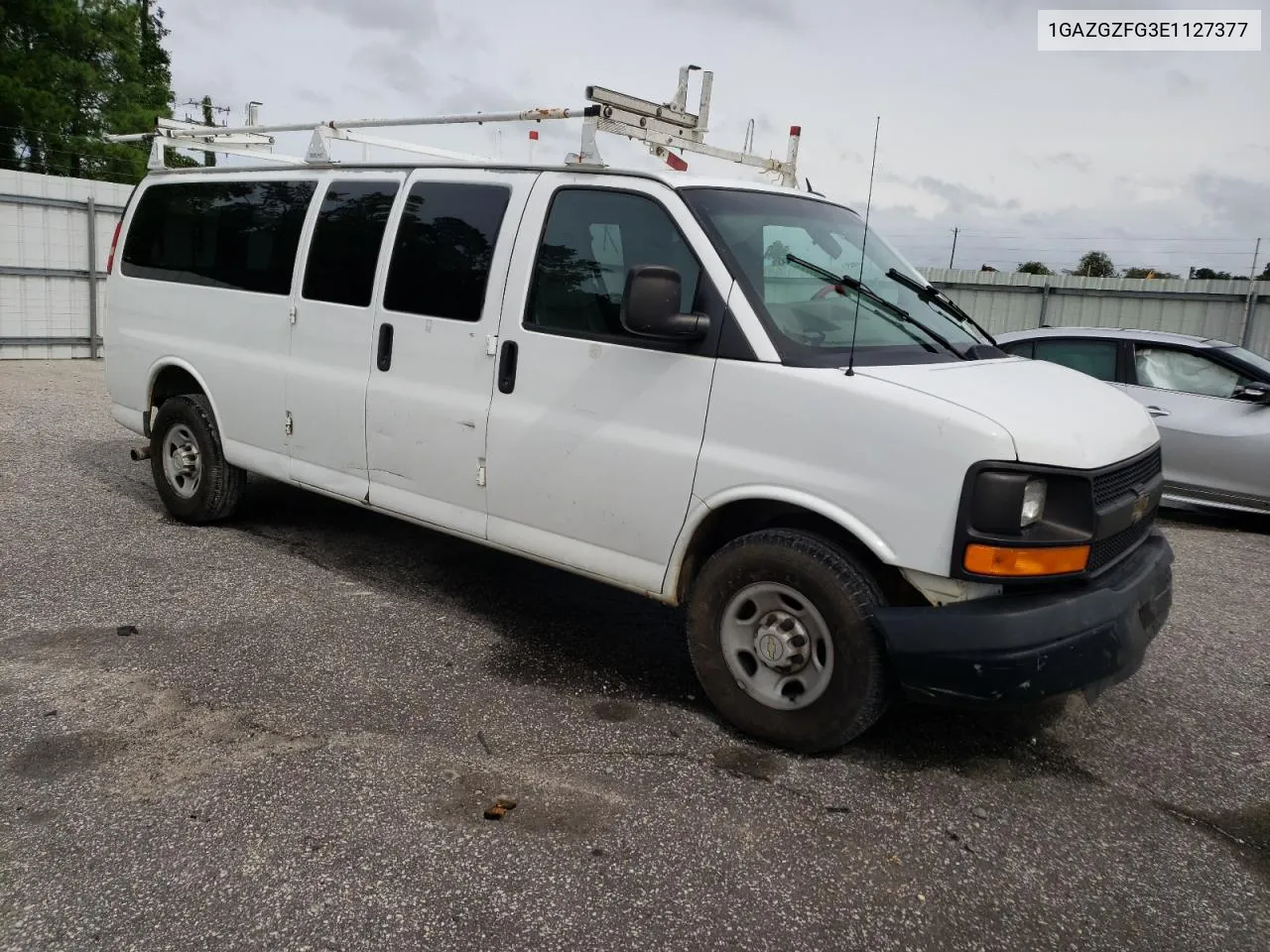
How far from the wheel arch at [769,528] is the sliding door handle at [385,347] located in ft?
5.90

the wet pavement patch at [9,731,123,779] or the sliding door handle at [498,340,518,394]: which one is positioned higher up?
the sliding door handle at [498,340,518,394]

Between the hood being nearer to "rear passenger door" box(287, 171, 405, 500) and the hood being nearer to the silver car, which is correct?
"rear passenger door" box(287, 171, 405, 500)

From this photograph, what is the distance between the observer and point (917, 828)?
328cm

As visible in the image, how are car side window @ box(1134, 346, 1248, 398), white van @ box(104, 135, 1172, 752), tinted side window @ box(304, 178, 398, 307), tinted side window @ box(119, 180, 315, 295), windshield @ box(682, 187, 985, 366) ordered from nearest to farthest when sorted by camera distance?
white van @ box(104, 135, 1172, 752) → windshield @ box(682, 187, 985, 366) → tinted side window @ box(304, 178, 398, 307) → tinted side window @ box(119, 180, 315, 295) → car side window @ box(1134, 346, 1248, 398)

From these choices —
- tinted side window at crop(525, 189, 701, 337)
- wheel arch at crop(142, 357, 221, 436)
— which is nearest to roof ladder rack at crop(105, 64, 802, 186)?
tinted side window at crop(525, 189, 701, 337)

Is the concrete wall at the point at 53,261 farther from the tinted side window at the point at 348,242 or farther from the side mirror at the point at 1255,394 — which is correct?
the side mirror at the point at 1255,394

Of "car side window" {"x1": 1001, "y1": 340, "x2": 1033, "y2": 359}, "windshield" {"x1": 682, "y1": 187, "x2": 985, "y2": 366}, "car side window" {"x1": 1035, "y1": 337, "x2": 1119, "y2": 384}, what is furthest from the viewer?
"car side window" {"x1": 1001, "y1": 340, "x2": 1033, "y2": 359}

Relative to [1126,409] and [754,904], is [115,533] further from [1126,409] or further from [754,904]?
[1126,409]

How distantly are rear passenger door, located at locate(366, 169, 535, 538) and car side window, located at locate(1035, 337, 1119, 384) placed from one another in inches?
206

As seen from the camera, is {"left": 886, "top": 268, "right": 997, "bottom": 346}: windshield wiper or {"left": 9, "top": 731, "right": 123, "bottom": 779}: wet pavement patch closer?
{"left": 9, "top": 731, "right": 123, "bottom": 779}: wet pavement patch

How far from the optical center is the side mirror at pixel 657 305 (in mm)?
3607

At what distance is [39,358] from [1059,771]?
1492 cm

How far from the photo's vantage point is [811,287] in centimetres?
394

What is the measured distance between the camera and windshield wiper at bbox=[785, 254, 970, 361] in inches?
159
